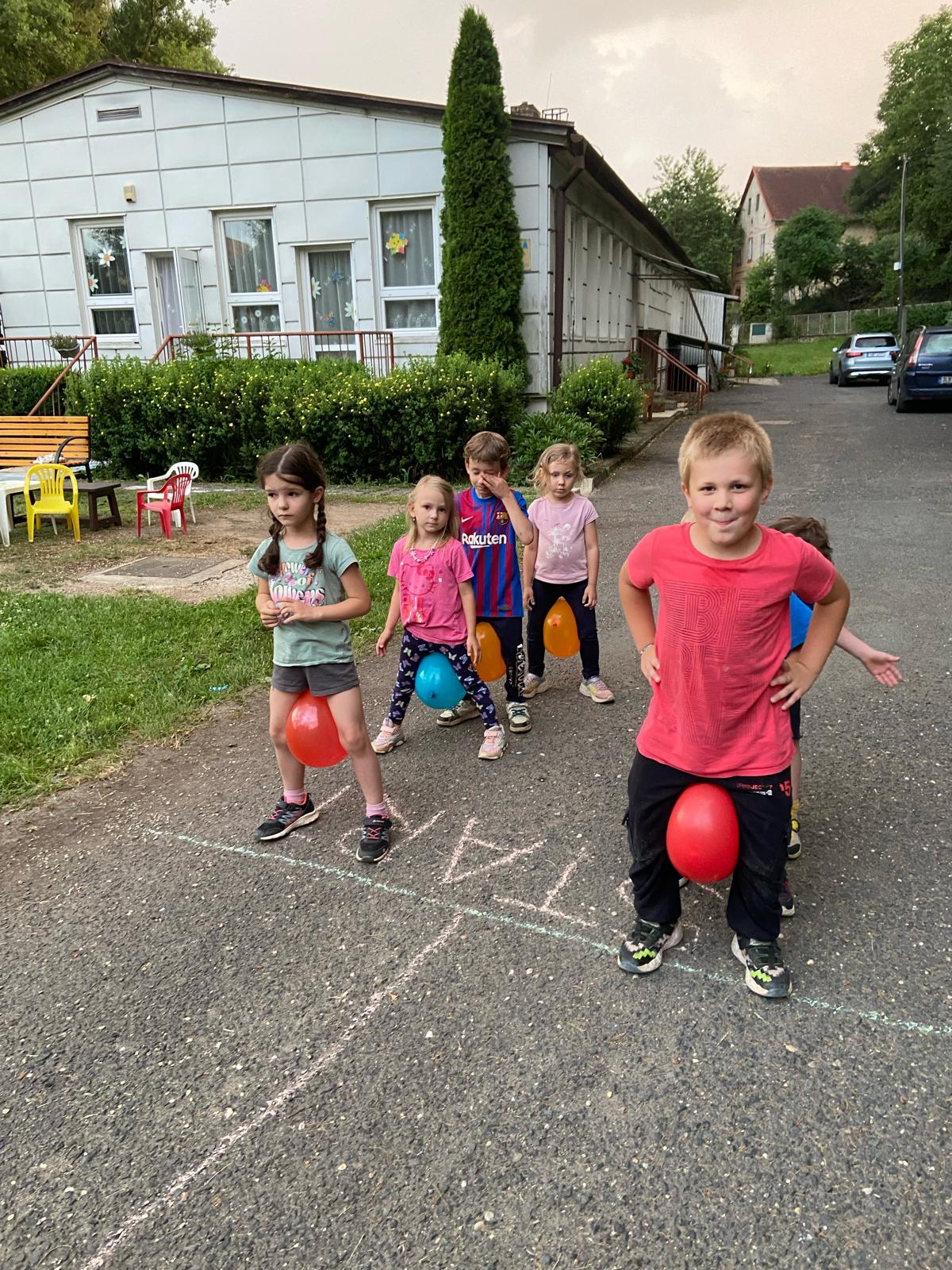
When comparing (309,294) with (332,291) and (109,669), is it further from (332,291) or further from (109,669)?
(109,669)

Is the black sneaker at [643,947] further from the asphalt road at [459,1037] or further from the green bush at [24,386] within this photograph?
the green bush at [24,386]

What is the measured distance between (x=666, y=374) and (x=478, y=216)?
1727 cm

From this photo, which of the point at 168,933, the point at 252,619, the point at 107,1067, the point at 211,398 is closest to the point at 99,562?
the point at 252,619

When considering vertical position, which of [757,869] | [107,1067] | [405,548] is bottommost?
[107,1067]

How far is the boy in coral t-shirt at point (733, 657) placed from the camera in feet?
7.61

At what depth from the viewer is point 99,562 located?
26.1ft

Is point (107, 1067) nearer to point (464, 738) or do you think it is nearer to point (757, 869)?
point (757, 869)

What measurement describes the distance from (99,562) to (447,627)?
5.25 metres

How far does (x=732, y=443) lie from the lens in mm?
2289

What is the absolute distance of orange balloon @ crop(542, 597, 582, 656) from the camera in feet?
15.4

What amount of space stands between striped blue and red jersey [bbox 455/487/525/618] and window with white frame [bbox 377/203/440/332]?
10.7 meters

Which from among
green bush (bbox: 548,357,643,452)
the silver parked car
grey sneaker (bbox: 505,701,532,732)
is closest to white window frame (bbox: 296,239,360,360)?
green bush (bbox: 548,357,643,452)

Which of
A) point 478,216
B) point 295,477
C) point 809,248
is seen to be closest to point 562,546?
point 295,477

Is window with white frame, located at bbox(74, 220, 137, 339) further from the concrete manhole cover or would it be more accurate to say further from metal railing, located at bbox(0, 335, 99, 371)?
the concrete manhole cover
